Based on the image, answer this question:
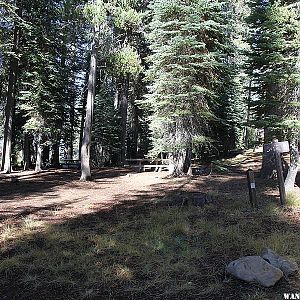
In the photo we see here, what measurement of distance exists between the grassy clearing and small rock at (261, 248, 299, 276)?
288 mm

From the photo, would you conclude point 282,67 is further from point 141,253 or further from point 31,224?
point 31,224

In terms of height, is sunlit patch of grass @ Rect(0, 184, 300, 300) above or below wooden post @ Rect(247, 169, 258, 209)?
below

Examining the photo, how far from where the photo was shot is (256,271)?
4184mm

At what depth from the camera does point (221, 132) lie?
23031 millimetres

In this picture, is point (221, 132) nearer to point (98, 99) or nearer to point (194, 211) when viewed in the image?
point (98, 99)

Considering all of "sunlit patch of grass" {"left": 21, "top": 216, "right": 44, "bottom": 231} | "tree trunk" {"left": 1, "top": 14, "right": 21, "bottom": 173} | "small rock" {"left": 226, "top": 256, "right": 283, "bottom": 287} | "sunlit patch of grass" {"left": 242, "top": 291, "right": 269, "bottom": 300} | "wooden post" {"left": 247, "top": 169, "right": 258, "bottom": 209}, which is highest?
"tree trunk" {"left": 1, "top": 14, "right": 21, "bottom": 173}

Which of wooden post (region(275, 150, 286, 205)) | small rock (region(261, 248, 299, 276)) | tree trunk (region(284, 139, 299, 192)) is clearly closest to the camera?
small rock (region(261, 248, 299, 276))

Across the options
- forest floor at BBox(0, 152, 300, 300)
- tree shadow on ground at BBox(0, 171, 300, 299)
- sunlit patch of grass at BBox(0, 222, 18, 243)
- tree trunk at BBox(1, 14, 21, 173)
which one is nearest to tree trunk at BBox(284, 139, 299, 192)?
forest floor at BBox(0, 152, 300, 300)

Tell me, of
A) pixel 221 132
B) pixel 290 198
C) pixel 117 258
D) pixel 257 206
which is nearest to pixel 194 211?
pixel 257 206

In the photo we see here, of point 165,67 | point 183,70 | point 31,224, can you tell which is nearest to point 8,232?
point 31,224

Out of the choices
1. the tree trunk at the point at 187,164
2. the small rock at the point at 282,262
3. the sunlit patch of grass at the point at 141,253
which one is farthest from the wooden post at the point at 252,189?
the tree trunk at the point at 187,164

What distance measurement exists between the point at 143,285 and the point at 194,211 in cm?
387

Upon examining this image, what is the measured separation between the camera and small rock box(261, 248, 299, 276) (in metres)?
4.34

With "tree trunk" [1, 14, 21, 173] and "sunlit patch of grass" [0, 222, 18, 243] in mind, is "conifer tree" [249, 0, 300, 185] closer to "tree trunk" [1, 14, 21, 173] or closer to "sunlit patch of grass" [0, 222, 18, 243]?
"sunlit patch of grass" [0, 222, 18, 243]
